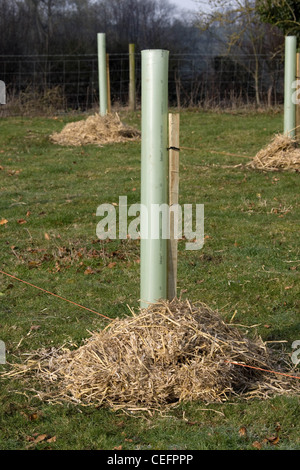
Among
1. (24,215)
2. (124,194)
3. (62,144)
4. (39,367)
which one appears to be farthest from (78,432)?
(62,144)

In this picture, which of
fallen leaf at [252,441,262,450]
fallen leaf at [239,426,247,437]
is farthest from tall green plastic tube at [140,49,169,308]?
fallen leaf at [252,441,262,450]

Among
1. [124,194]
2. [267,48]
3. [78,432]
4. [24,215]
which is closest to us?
[78,432]

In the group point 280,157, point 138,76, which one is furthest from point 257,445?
point 138,76

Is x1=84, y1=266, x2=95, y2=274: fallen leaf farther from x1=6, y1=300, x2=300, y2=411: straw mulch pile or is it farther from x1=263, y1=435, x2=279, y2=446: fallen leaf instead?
x1=263, y1=435, x2=279, y2=446: fallen leaf

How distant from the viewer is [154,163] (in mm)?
4074

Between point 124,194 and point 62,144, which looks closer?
point 124,194

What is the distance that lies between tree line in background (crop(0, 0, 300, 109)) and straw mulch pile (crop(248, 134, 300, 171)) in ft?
27.7

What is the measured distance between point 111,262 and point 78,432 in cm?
332

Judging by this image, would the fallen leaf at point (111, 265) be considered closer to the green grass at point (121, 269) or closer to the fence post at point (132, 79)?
the green grass at point (121, 269)

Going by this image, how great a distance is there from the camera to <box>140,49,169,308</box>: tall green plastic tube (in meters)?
4.00

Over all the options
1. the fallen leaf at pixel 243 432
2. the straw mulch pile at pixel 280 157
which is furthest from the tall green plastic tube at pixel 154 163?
the straw mulch pile at pixel 280 157

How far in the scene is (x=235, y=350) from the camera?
4.11 metres

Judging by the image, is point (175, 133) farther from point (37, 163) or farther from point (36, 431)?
point (37, 163)

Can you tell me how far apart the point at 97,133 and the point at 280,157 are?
15.3 feet
